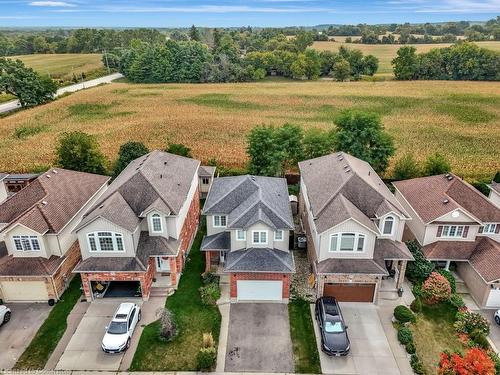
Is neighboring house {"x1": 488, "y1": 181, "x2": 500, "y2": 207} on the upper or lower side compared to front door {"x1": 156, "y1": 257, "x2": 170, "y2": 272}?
upper

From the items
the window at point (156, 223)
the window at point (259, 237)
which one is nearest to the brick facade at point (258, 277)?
the window at point (259, 237)

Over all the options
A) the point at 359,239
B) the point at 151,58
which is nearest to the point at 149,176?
the point at 359,239

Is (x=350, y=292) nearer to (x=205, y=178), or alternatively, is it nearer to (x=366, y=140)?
(x=205, y=178)

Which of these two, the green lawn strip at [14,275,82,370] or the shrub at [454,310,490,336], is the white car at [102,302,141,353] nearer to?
the green lawn strip at [14,275,82,370]

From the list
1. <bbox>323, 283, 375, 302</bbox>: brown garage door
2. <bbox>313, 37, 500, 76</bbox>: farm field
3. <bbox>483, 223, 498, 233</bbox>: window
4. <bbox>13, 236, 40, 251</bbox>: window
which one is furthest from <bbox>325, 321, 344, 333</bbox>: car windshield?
<bbox>313, 37, 500, 76</bbox>: farm field

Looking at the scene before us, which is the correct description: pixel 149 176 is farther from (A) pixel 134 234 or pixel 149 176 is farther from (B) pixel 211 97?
(B) pixel 211 97

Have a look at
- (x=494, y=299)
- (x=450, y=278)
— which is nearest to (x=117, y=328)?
(x=450, y=278)
